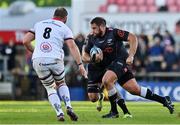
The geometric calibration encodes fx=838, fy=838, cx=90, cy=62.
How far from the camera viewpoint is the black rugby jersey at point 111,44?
646 inches

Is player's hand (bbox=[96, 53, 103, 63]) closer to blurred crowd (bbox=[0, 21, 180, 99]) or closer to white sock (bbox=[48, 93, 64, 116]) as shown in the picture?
white sock (bbox=[48, 93, 64, 116])

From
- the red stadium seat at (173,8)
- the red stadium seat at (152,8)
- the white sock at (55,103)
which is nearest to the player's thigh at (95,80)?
the white sock at (55,103)

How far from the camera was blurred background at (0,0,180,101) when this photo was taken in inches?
1148

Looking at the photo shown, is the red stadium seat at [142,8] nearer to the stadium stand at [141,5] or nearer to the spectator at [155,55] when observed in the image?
the stadium stand at [141,5]

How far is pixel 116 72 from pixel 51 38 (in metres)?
1.65

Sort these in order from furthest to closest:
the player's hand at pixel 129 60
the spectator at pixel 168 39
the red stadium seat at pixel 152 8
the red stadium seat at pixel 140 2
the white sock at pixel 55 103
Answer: the red stadium seat at pixel 140 2 < the red stadium seat at pixel 152 8 < the spectator at pixel 168 39 < the player's hand at pixel 129 60 < the white sock at pixel 55 103

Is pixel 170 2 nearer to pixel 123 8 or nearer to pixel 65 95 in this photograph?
pixel 123 8

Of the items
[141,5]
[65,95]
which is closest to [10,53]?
[141,5]

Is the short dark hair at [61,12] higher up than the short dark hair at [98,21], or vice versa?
the short dark hair at [61,12]

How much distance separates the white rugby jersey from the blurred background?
12386mm

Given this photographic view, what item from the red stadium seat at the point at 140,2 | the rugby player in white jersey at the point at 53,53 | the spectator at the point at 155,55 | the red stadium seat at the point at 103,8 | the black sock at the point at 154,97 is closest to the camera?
the rugby player in white jersey at the point at 53,53

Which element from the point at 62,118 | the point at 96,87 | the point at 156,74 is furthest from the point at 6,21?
the point at 62,118

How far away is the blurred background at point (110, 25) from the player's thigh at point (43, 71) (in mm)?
12327

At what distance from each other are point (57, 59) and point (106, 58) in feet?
5.16
